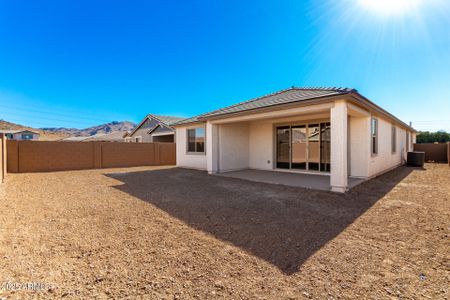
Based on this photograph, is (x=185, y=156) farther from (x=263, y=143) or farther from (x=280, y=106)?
(x=280, y=106)

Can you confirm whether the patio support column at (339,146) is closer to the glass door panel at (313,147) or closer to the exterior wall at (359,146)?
the exterior wall at (359,146)

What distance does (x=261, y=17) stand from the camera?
9.84m

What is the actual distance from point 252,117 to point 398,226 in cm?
602

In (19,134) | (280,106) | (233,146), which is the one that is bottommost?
(233,146)

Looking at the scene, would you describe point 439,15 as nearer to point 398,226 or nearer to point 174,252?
point 398,226

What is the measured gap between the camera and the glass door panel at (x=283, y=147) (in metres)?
10.3

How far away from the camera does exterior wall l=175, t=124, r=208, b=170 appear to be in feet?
38.3

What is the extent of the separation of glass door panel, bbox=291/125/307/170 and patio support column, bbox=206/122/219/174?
3846 mm

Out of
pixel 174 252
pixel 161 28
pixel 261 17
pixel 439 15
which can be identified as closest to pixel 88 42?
pixel 161 28

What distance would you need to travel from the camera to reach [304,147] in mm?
9719

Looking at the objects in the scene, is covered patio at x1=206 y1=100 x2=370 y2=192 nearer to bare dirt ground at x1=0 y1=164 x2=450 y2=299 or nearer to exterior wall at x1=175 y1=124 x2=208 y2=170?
exterior wall at x1=175 y1=124 x2=208 y2=170

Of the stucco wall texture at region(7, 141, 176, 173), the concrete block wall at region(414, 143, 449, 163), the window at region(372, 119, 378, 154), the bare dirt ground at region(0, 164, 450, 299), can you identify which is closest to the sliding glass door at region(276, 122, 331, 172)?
the window at region(372, 119, 378, 154)

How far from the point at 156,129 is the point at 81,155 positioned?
32.8 feet

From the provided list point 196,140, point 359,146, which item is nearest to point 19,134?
point 196,140
